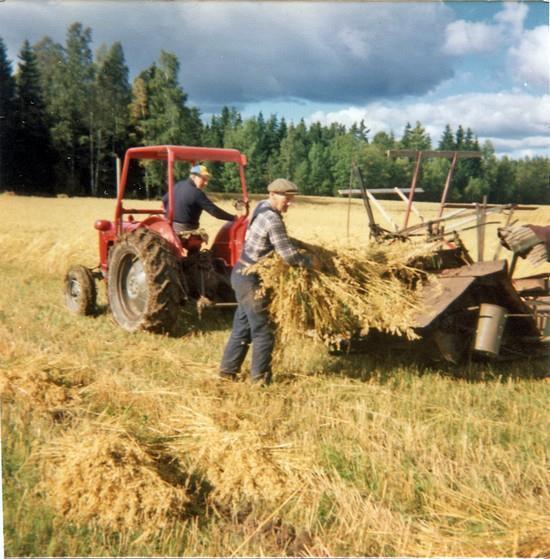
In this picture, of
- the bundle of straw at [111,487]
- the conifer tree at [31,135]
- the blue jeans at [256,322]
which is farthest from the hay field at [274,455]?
the conifer tree at [31,135]

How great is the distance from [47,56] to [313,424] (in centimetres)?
402

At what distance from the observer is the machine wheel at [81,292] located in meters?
7.68

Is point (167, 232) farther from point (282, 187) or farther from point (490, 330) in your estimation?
point (490, 330)

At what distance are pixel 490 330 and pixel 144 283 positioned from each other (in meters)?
3.67

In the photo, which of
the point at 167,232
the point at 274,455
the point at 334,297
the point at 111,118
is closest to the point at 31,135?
the point at 111,118

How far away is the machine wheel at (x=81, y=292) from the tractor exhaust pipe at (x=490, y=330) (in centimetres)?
456

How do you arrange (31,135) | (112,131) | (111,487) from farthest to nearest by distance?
1. (112,131)
2. (31,135)
3. (111,487)

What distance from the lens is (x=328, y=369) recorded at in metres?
5.61

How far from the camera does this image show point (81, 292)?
772 cm

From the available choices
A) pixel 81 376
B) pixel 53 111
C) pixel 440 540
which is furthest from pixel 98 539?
pixel 53 111

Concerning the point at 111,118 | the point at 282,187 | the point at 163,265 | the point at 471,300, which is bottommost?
the point at 471,300

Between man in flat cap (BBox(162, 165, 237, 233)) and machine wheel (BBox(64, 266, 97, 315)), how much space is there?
4.84 ft

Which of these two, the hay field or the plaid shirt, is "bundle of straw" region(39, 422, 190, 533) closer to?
the hay field

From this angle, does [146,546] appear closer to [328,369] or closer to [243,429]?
[243,429]
